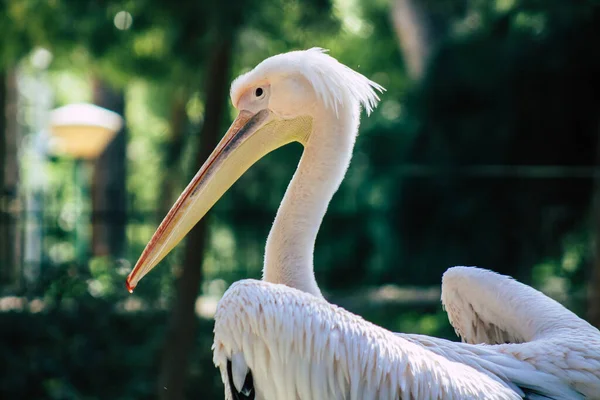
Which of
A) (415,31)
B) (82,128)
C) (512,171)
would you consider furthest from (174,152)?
(415,31)

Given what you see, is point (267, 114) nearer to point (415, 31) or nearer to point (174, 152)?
point (174, 152)

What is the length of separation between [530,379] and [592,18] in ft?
22.8

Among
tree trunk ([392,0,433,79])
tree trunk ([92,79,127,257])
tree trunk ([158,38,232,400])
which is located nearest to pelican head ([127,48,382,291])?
tree trunk ([158,38,232,400])

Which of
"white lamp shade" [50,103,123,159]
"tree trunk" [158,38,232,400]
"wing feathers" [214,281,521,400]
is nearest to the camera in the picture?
"wing feathers" [214,281,521,400]

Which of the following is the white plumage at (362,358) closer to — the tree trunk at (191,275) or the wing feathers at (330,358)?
the wing feathers at (330,358)

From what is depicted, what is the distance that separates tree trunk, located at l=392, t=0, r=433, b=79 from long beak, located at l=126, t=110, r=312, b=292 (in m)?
8.70

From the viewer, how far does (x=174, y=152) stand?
335 inches

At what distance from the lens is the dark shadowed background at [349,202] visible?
6.79 meters

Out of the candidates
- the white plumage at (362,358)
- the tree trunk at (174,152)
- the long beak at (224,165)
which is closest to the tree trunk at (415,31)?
the tree trunk at (174,152)

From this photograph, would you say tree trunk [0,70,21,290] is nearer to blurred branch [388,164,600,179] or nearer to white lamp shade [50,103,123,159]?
white lamp shade [50,103,123,159]

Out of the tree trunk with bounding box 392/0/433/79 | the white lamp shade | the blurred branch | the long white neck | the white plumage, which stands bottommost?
the white plumage

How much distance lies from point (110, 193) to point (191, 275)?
4.21 meters

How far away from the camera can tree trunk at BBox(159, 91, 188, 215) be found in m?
8.48

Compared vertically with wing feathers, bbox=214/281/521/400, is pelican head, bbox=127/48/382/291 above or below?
above
